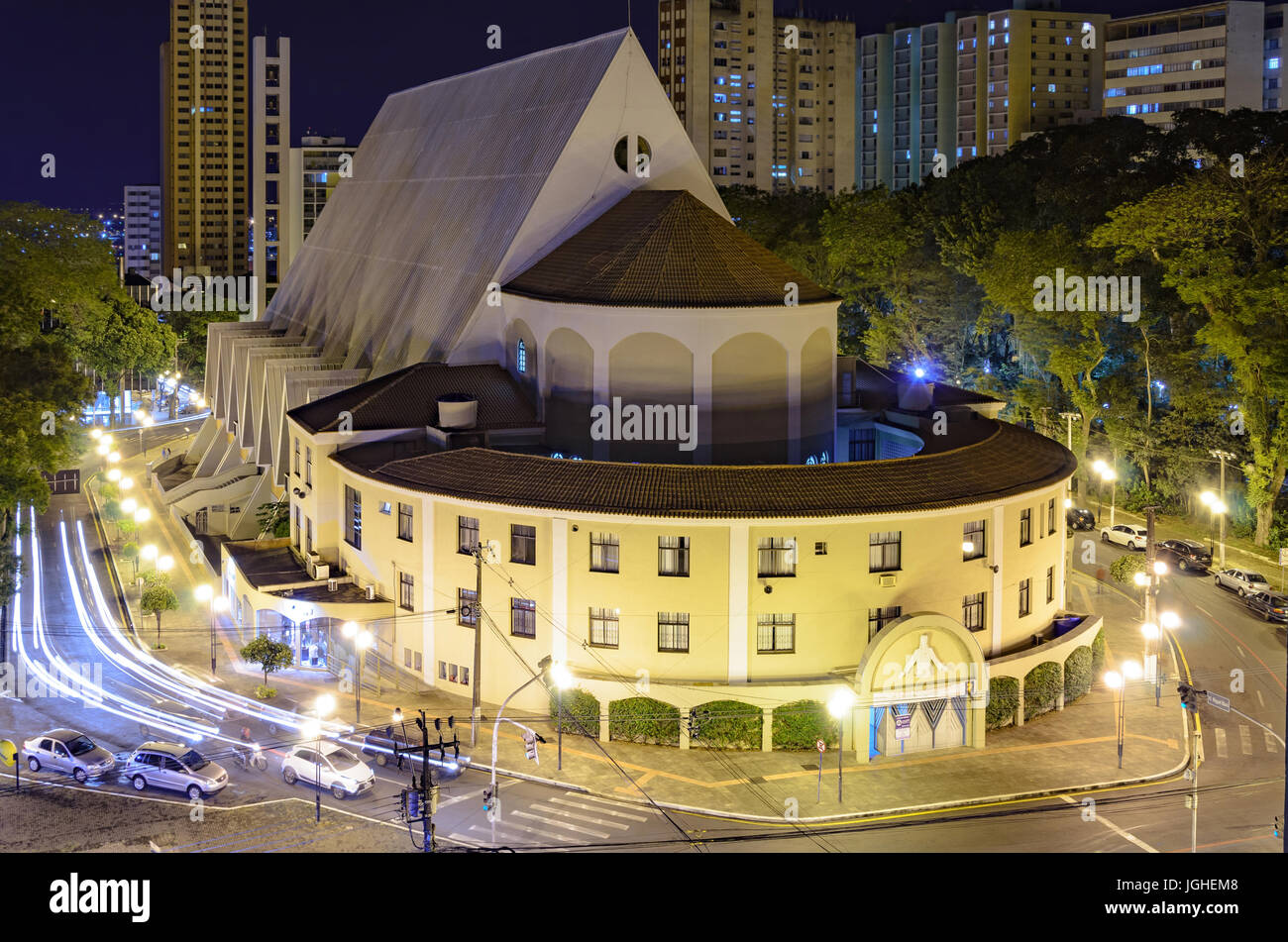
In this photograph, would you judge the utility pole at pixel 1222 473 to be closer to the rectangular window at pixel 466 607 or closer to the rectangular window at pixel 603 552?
the rectangular window at pixel 603 552

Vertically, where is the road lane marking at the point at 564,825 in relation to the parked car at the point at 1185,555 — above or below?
below

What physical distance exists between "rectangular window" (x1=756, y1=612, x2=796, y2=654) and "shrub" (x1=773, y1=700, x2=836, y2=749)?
196cm

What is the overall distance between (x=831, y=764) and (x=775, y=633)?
4.80 metres

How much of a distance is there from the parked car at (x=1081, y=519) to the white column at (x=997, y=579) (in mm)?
29078

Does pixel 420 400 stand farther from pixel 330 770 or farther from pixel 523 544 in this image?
pixel 330 770

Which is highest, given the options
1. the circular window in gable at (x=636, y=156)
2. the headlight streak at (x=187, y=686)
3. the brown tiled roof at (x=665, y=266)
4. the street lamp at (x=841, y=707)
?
the circular window in gable at (x=636, y=156)

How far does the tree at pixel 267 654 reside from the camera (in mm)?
55984

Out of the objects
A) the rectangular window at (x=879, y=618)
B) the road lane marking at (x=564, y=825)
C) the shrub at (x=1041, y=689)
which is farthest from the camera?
the shrub at (x=1041, y=689)

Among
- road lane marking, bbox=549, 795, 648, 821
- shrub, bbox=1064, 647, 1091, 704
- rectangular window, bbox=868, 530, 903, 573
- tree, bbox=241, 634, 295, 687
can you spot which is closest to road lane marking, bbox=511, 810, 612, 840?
road lane marking, bbox=549, 795, 648, 821

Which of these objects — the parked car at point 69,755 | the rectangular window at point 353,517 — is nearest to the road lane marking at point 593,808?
the parked car at point 69,755

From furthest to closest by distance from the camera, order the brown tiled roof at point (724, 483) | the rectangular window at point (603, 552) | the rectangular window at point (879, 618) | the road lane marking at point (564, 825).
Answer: the rectangular window at point (603, 552) < the rectangular window at point (879, 618) < the brown tiled roof at point (724, 483) < the road lane marking at point (564, 825)

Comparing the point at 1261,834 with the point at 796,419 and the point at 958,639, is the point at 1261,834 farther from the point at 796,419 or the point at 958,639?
the point at 796,419

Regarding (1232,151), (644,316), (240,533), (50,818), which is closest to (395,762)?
(50,818)

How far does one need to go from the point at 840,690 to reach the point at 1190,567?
106ft
